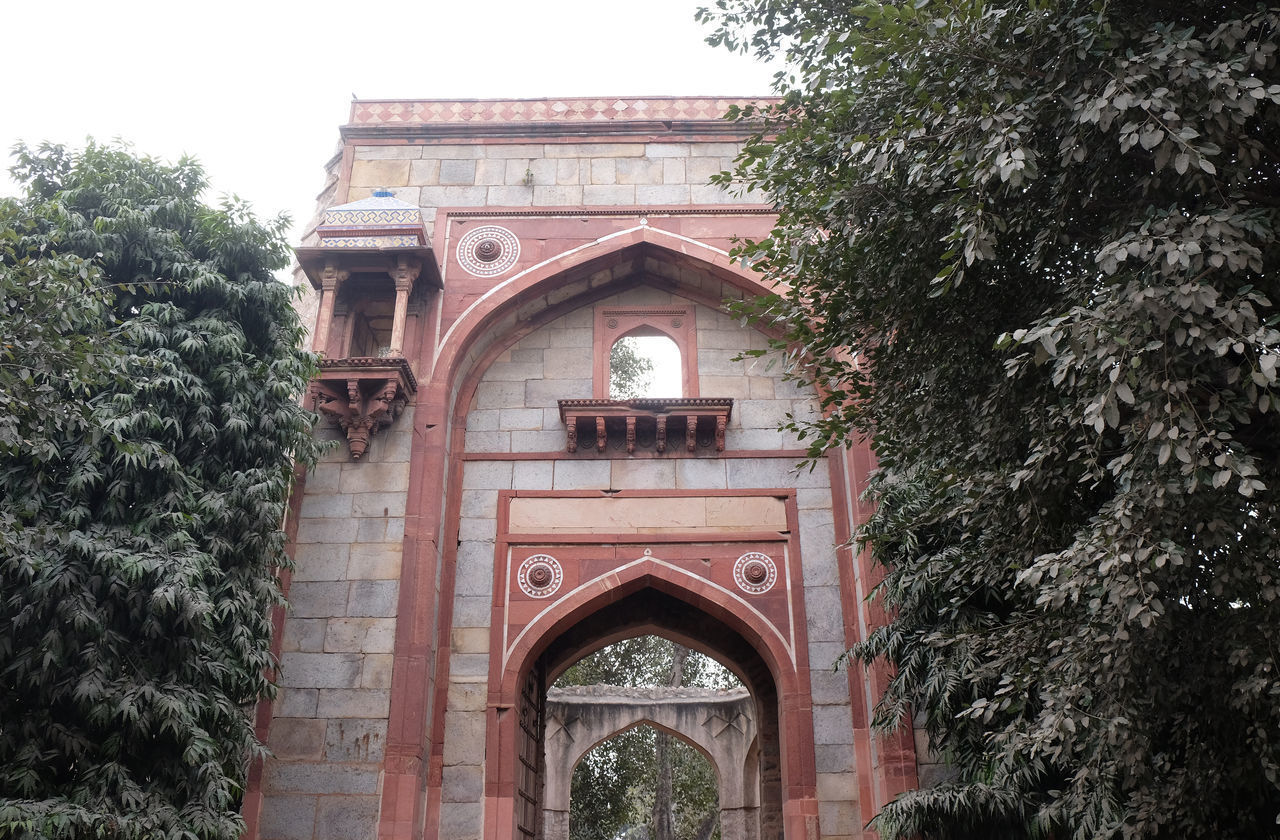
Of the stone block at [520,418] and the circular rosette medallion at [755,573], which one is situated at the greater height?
the stone block at [520,418]

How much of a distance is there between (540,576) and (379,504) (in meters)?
1.58

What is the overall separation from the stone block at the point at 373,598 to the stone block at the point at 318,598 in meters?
0.08

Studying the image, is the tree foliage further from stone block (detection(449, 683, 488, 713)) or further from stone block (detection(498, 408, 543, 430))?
stone block (detection(449, 683, 488, 713))

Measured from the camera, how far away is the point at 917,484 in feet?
25.4

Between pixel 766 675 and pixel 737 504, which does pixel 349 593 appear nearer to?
pixel 737 504

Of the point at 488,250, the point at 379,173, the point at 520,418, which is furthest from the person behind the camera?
the point at 379,173

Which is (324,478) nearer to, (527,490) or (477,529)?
(477,529)

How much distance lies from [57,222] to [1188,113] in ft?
23.9

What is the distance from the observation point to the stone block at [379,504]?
32.0 ft

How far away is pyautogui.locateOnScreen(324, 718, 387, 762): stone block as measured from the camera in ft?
28.8

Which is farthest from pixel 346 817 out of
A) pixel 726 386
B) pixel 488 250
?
pixel 488 250

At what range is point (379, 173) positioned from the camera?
37.7 ft

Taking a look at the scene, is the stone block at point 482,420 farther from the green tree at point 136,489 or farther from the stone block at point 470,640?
the green tree at point 136,489

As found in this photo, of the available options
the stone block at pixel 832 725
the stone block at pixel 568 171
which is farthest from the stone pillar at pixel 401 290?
the stone block at pixel 832 725
